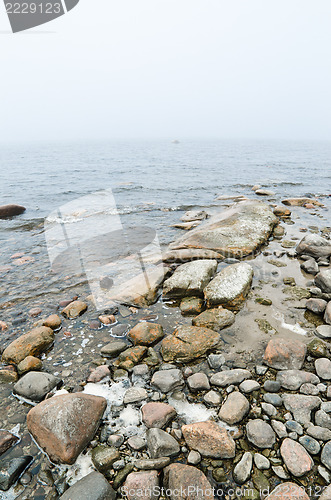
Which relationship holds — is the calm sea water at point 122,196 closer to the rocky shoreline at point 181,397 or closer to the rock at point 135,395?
the rocky shoreline at point 181,397

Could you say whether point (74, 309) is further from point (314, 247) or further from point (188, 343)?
point (314, 247)

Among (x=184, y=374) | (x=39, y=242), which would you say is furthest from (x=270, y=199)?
(x=184, y=374)

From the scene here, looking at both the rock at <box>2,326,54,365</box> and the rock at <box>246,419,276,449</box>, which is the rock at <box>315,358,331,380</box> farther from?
the rock at <box>2,326,54,365</box>

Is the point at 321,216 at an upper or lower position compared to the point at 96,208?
lower

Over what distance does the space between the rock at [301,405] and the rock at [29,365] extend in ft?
10.7

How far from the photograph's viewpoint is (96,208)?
13453 mm

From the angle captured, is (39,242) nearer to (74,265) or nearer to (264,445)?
(74,265)

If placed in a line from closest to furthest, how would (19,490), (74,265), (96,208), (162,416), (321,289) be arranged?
(19,490)
(162,416)
(321,289)
(74,265)
(96,208)

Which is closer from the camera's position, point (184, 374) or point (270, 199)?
point (184, 374)

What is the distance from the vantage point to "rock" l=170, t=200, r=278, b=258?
7.03 metres

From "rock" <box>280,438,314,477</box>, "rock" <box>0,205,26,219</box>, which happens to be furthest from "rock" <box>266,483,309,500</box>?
"rock" <box>0,205,26,219</box>

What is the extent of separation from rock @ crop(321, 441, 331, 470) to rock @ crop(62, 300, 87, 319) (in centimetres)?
396

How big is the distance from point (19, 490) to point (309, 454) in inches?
106

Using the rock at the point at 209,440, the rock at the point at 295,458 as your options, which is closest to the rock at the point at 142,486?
the rock at the point at 209,440
